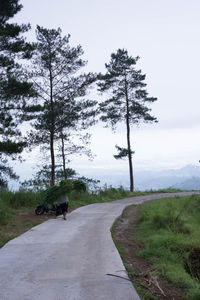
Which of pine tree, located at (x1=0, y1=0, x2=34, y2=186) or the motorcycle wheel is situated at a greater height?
pine tree, located at (x1=0, y1=0, x2=34, y2=186)

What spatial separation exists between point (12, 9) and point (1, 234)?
608 inches

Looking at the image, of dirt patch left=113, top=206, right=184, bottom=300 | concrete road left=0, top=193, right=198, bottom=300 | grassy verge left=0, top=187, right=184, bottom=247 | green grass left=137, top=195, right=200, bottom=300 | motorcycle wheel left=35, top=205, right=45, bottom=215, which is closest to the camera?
concrete road left=0, top=193, right=198, bottom=300

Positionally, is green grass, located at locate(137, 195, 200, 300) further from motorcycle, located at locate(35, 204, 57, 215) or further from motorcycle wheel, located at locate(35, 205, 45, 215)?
motorcycle wheel, located at locate(35, 205, 45, 215)

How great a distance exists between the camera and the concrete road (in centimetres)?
445

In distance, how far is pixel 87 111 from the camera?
2486cm

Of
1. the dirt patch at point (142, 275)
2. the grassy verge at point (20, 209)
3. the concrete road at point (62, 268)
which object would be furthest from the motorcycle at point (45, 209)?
the dirt patch at point (142, 275)

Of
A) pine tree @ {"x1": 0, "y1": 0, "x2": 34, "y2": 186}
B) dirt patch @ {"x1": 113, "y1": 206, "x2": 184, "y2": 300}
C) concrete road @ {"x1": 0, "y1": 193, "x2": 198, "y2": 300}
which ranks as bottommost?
dirt patch @ {"x1": 113, "y1": 206, "x2": 184, "y2": 300}

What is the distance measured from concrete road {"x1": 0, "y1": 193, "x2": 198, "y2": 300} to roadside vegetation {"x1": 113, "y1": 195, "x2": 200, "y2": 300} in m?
0.38

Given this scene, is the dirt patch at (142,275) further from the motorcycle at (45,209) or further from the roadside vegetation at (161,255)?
the motorcycle at (45,209)

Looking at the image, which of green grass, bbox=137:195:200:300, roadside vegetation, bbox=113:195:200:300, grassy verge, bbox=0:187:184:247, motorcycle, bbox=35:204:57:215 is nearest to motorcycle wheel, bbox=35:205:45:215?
motorcycle, bbox=35:204:57:215

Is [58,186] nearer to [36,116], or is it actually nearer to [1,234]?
[1,234]

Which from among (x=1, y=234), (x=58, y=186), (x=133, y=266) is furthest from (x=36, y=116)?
(x=133, y=266)

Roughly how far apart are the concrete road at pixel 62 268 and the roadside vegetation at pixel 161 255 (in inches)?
15.2

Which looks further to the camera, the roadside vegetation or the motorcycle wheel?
the motorcycle wheel
